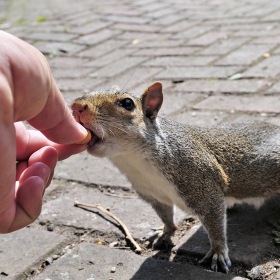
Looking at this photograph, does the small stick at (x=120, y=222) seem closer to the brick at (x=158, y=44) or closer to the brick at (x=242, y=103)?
the brick at (x=242, y=103)

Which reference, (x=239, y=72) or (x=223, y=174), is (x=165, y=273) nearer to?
(x=223, y=174)

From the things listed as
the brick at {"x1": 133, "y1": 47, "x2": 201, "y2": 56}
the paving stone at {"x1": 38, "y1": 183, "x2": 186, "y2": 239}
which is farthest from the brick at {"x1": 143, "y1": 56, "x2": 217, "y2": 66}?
the paving stone at {"x1": 38, "y1": 183, "x2": 186, "y2": 239}

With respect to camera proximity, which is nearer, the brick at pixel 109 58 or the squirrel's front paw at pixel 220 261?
the squirrel's front paw at pixel 220 261

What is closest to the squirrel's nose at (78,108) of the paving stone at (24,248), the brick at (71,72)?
the paving stone at (24,248)

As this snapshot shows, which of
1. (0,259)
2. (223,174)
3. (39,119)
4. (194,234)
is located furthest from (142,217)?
(39,119)

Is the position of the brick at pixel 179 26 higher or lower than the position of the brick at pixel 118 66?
higher

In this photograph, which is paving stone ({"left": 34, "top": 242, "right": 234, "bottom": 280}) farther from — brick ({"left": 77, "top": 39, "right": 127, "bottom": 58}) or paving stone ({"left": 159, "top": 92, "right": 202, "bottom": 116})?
brick ({"left": 77, "top": 39, "right": 127, "bottom": 58})
